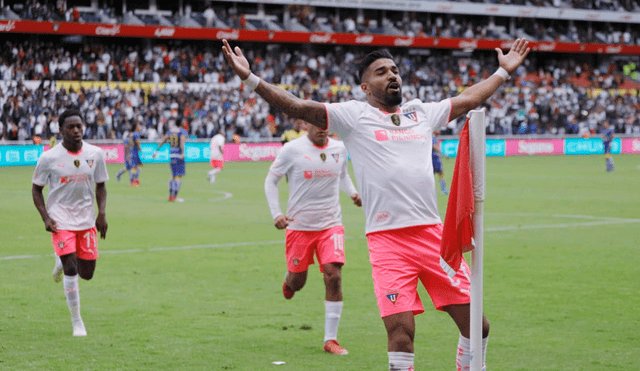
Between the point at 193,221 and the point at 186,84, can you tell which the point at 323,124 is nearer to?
the point at 193,221

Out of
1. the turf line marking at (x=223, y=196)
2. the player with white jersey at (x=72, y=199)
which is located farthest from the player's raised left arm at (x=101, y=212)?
the turf line marking at (x=223, y=196)

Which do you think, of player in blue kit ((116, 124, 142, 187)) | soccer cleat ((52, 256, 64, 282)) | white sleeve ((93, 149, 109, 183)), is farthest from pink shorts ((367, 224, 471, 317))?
player in blue kit ((116, 124, 142, 187))

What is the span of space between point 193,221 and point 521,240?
284 inches

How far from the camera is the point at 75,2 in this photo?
177ft

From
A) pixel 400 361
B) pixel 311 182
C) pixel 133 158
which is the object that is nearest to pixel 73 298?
pixel 311 182

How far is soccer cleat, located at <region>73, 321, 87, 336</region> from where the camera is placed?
28.3 feet

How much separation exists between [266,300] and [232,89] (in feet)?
137

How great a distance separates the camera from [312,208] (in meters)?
8.92

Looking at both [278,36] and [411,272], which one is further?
[278,36]

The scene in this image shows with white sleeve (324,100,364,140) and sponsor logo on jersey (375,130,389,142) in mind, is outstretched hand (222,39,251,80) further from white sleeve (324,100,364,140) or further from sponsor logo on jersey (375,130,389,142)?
sponsor logo on jersey (375,130,389,142)

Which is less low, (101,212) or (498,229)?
(101,212)

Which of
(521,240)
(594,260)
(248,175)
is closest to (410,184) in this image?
(594,260)

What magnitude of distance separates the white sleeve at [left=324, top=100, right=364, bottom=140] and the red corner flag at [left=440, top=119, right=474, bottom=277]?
41.3 inches

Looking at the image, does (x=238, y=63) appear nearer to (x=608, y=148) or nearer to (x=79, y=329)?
(x=79, y=329)
